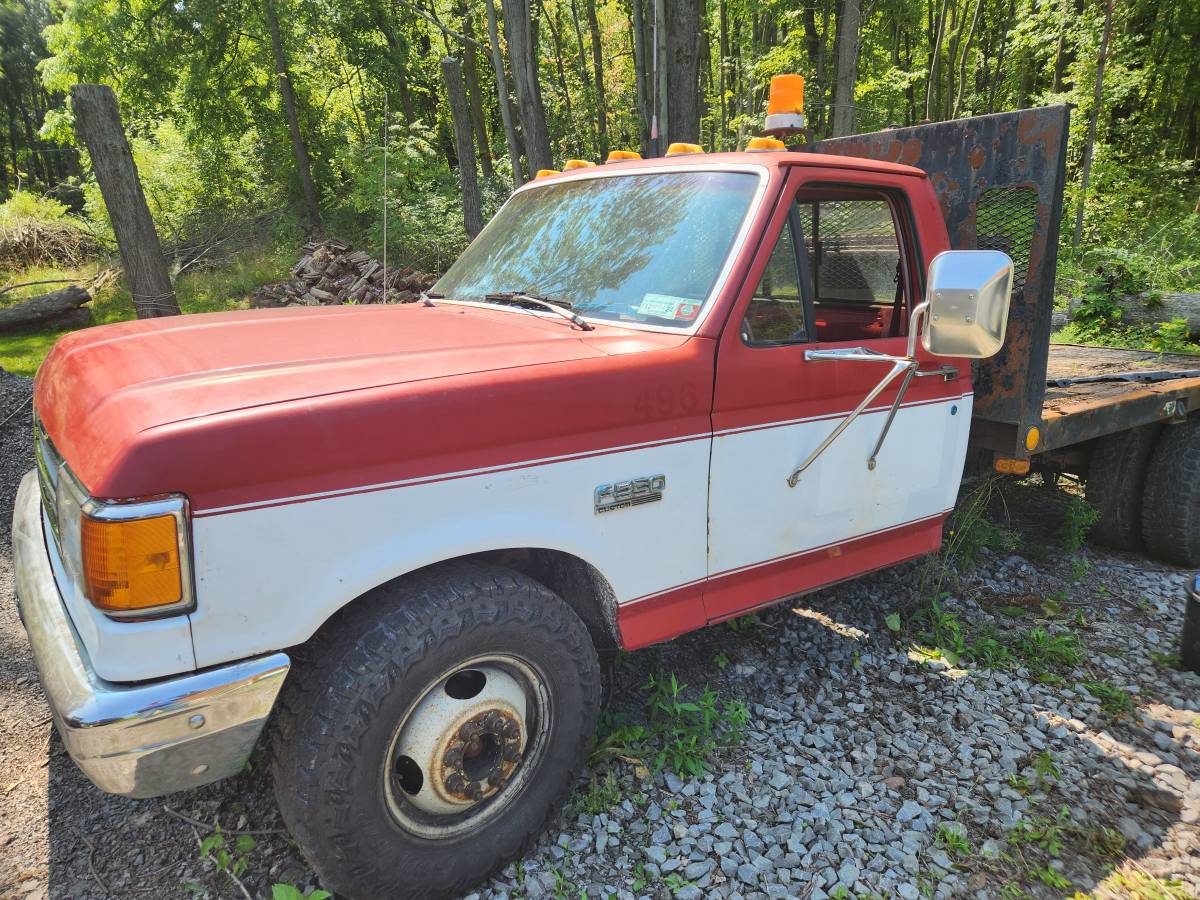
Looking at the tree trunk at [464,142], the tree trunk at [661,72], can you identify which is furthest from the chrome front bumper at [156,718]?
the tree trunk at [464,142]

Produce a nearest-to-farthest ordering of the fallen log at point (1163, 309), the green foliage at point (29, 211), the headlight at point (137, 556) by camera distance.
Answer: the headlight at point (137, 556) → the fallen log at point (1163, 309) → the green foliage at point (29, 211)

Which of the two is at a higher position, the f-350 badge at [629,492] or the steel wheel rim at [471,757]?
the f-350 badge at [629,492]

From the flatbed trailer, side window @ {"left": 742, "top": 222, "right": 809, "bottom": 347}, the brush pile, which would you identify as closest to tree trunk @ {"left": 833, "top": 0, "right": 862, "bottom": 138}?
the flatbed trailer

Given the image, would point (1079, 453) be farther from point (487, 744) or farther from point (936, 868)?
point (487, 744)

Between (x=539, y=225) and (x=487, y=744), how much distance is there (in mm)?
2113

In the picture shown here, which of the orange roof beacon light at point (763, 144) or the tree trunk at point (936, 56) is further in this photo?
the tree trunk at point (936, 56)

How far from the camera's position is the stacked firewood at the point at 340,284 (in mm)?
12430

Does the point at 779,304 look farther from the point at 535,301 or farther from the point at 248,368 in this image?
the point at 248,368

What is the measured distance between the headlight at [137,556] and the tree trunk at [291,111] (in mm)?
18138

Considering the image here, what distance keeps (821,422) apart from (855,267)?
4.30ft

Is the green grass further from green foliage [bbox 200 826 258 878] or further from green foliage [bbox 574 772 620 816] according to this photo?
green foliage [bbox 574 772 620 816]

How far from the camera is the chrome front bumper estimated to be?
1736 mm

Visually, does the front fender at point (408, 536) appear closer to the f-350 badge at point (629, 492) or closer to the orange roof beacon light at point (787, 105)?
the f-350 badge at point (629, 492)

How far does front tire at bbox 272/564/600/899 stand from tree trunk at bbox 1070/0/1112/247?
13741 millimetres
